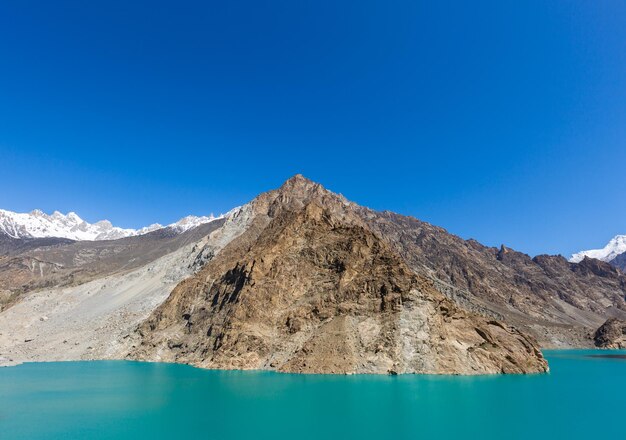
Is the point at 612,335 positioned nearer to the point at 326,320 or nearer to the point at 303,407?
the point at 326,320

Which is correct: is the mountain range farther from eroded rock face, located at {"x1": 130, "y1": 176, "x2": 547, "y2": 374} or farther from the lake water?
the lake water

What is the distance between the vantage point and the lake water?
101ft

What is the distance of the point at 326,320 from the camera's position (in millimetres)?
68562

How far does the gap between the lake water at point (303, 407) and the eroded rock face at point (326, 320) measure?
4532mm

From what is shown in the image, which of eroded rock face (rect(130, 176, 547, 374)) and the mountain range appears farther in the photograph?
the mountain range

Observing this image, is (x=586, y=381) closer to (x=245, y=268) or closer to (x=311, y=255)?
(x=311, y=255)

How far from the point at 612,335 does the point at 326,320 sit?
136175 mm

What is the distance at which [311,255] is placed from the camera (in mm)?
81625

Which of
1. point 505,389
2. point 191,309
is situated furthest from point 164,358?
point 505,389

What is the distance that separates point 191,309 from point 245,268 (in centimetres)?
1519

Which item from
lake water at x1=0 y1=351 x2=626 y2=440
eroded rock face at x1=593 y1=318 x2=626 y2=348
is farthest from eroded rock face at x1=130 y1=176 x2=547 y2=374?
eroded rock face at x1=593 y1=318 x2=626 y2=348

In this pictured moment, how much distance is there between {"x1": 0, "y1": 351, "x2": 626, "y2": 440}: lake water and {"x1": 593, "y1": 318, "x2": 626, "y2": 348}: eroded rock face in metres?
116

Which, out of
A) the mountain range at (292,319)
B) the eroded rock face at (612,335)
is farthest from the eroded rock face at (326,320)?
the eroded rock face at (612,335)

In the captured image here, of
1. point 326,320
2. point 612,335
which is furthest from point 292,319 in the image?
point 612,335
